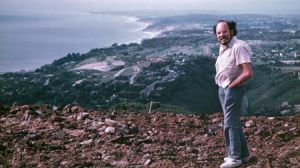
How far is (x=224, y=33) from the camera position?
409cm

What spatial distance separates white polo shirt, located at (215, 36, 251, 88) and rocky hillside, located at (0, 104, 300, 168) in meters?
0.96

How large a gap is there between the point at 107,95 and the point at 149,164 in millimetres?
39236

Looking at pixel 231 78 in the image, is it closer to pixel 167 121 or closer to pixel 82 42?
pixel 167 121

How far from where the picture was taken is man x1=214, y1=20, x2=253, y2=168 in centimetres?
400

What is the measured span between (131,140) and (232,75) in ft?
6.33

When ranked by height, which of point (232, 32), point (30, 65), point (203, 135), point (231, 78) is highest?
point (232, 32)

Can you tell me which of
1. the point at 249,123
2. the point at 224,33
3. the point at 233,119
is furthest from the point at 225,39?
the point at 249,123

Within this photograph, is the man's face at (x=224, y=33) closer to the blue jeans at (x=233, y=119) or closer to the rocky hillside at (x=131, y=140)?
the blue jeans at (x=233, y=119)

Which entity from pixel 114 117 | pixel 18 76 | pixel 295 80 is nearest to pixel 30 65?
pixel 18 76

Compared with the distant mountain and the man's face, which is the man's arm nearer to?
the man's face

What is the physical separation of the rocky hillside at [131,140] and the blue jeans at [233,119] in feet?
0.74

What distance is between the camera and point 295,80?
1954 inches

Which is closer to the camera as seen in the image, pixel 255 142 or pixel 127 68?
pixel 255 142

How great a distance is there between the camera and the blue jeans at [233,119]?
13.6 ft
